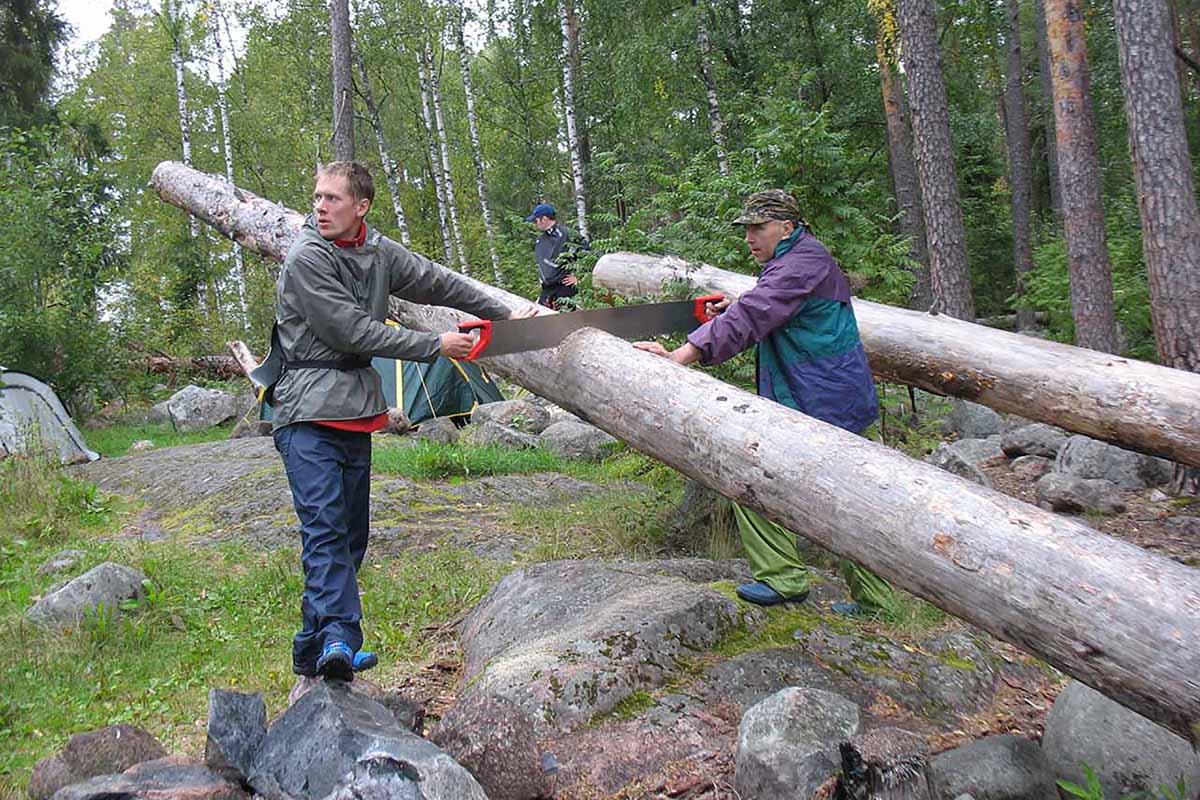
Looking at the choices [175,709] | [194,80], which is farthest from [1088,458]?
[194,80]

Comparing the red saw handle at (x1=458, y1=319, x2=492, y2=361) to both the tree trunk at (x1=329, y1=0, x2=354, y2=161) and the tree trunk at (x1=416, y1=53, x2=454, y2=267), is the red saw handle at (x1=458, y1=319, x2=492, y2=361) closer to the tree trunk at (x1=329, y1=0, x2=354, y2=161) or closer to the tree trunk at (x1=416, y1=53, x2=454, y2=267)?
the tree trunk at (x1=329, y1=0, x2=354, y2=161)

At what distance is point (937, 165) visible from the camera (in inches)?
463

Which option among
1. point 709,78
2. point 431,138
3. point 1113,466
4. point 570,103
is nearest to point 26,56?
point 431,138

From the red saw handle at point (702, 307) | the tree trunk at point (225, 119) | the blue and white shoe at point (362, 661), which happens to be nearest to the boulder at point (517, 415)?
the red saw handle at point (702, 307)

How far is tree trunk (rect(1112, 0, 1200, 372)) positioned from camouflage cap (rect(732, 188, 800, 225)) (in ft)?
14.5

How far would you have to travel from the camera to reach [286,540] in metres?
6.38

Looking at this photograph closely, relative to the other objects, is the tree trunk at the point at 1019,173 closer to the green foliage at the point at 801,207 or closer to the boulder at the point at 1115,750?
the green foliage at the point at 801,207

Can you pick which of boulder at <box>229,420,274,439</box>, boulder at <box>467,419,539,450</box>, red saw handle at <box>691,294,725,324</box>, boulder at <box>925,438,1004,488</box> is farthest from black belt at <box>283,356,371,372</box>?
boulder at <box>229,420,274,439</box>

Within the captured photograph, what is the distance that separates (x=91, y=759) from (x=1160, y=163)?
27.0 ft

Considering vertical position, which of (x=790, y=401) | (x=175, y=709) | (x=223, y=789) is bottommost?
(x=175, y=709)

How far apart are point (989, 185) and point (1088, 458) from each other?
1826 cm

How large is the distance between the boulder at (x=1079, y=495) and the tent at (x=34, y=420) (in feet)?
31.0

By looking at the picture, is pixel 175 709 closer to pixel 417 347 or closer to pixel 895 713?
pixel 417 347

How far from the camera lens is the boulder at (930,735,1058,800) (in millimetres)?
2723
